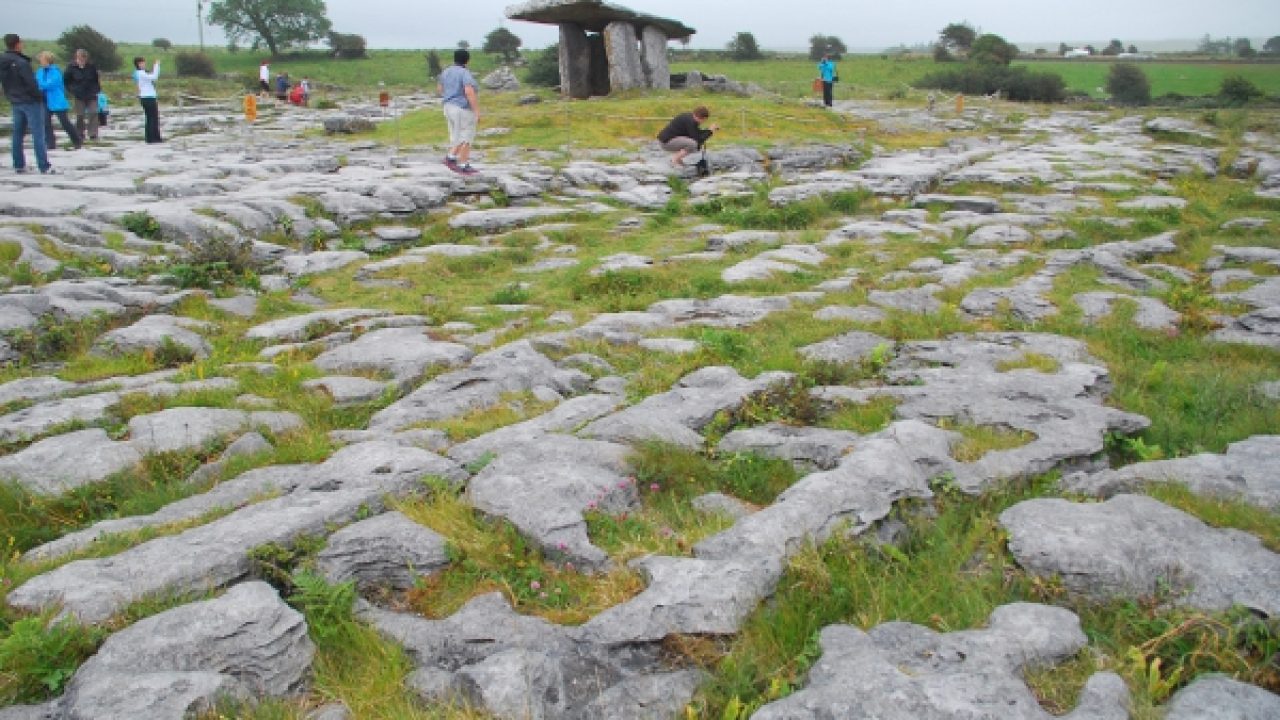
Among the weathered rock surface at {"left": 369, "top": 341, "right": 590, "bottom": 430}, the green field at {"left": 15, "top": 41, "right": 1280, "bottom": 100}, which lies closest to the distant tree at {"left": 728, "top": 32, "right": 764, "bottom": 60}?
the green field at {"left": 15, "top": 41, "right": 1280, "bottom": 100}

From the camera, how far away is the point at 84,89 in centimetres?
2108

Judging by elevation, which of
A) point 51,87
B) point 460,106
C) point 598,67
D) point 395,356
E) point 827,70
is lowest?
point 395,356

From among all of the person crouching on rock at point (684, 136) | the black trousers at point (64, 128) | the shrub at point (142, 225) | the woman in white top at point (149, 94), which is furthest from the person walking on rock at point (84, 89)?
the person crouching on rock at point (684, 136)

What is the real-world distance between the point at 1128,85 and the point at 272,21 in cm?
6999

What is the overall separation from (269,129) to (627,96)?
11877 mm

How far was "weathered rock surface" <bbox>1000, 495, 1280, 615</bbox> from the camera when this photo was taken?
351 cm

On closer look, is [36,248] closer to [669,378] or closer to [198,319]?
[198,319]

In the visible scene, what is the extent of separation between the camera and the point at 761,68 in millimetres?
52531

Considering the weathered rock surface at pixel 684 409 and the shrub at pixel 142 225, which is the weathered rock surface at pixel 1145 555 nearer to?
the weathered rock surface at pixel 684 409

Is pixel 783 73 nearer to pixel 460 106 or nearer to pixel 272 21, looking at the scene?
pixel 460 106

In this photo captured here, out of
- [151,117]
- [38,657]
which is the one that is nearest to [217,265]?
[38,657]

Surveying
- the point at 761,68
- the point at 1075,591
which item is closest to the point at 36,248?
the point at 1075,591

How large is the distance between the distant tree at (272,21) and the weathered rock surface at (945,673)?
84892 mm

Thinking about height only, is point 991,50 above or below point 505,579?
above
